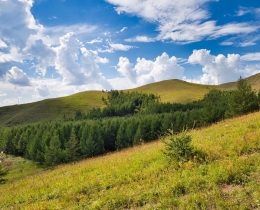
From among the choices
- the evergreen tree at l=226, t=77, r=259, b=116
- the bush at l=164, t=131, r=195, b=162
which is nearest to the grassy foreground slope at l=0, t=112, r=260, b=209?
the bush at l=164, t=131, r=195, b=162

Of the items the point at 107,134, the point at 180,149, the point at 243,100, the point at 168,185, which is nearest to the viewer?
the point at 168,185

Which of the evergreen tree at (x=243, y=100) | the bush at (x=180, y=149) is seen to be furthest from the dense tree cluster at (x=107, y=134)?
the bush at (x=180, y=149)

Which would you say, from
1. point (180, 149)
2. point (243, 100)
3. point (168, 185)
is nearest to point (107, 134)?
point (243, 100)

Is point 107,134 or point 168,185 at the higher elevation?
point 168,185

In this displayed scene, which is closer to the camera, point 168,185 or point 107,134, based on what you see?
point 168,185

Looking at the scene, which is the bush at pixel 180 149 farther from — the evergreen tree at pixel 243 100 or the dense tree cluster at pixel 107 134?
the evergreen tree at pixel 243 100

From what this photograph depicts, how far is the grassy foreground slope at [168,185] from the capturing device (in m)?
6.73

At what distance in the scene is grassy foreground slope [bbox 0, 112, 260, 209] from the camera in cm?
673

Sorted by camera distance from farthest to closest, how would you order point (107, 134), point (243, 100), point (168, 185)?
point (107, 134)
point (243, 100)
point (168, 185)

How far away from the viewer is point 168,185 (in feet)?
26.0

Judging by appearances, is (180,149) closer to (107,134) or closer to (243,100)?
(243,100)

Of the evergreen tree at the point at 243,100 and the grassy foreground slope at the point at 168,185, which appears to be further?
the evergreen tree at the point at 243,100

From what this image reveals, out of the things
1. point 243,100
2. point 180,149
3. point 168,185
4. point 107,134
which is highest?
point 243,100

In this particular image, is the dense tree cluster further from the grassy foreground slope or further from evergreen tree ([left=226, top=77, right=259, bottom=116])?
the grassy foreground slope
